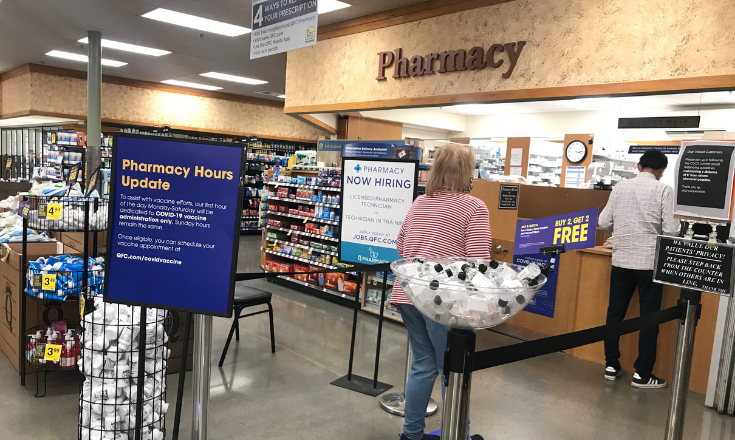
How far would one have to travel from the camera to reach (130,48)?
9.82 m

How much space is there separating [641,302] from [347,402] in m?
2.52

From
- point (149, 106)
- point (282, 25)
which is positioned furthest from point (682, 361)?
point (149, 106)

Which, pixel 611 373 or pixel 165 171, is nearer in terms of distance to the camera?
pixel 165 171

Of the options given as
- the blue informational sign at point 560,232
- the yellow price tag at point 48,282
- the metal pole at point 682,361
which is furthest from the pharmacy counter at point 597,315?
the yellow price tag at point 48,282

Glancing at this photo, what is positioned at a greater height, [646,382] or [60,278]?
[60,278]

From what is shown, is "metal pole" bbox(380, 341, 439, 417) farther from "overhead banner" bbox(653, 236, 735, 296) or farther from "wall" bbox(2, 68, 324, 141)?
"wall" bbox(2, 68, 324, 141)

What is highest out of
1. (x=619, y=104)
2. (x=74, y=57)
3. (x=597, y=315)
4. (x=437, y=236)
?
(x=74, y=57)

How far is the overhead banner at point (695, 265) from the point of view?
2.32m

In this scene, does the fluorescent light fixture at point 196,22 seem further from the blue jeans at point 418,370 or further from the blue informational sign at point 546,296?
the blue jeans at point 418,370

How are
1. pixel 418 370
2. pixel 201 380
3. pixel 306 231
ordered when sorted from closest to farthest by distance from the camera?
pixel 201 380
pixel 418 370
pixel 306 231

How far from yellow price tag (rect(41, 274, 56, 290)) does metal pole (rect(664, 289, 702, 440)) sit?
3558mm

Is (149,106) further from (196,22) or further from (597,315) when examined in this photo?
(597,315)

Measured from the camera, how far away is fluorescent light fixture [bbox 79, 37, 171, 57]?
940 centimetres

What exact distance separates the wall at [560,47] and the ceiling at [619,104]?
301 cm
